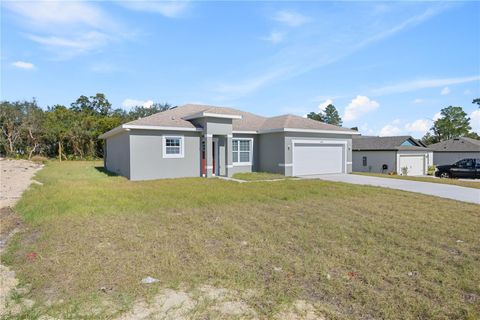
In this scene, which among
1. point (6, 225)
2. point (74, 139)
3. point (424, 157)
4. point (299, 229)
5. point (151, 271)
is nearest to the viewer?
point (151, 271)

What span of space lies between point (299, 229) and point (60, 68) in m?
19.0

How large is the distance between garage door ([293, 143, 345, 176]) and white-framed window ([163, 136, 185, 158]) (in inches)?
284

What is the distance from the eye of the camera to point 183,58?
17.3 metres

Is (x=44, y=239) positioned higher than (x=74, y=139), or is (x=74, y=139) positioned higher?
(x=74, y=139)

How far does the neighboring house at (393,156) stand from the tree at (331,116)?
3360cm

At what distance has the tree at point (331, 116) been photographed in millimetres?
65188

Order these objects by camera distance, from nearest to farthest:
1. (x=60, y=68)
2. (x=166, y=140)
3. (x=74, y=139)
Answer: (x=166, y=140)
(x=60, y=68)
(x=74, y=139)

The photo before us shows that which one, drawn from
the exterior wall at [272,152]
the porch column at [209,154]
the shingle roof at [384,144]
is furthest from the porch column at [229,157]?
the shingle roof at [384,144]

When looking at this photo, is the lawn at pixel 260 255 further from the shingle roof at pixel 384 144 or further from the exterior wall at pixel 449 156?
the exterior wall at pixel 449 156

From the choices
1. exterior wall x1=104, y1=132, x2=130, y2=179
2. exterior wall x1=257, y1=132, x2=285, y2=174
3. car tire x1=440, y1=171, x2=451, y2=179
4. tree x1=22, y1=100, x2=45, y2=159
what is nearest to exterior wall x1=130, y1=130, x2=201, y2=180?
exterior wall x1=104, y1=132, x2=130, y2=179

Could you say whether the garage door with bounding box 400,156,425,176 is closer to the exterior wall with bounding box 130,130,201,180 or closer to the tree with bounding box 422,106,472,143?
the exterior wall with bounding box 130,130,201,180

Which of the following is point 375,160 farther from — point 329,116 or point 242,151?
point 329,116

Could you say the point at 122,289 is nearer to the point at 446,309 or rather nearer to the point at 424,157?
the point at 446,309

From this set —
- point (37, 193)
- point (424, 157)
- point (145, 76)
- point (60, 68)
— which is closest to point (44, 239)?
point (37, 193)
